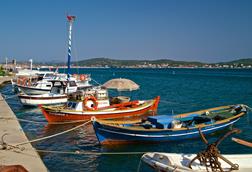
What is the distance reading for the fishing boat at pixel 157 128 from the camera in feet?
55.6

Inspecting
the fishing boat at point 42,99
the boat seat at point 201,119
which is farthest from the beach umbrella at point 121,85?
the boat seat at point 201,119

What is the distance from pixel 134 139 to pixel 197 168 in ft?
26.3

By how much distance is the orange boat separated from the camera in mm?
23719

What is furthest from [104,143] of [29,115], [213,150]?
[29,115]

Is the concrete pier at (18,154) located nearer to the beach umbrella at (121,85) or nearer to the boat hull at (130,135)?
the boat hull at (130,135)

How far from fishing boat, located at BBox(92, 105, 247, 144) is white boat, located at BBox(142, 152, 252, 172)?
256 inches

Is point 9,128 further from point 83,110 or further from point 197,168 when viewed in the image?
point 197,168

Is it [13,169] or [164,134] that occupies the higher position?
[13,169]

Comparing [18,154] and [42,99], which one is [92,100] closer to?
[42,99]

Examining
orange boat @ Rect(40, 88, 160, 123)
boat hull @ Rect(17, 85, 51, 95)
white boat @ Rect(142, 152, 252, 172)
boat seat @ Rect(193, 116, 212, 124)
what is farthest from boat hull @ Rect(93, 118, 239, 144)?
boat hull @ Rect(17, 85, 51, 95)

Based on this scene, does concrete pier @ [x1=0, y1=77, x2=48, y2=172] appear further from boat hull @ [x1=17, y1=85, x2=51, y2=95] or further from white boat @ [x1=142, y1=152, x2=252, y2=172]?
boat hull @ [x1=17, y1=85, x2=51, y2=95]

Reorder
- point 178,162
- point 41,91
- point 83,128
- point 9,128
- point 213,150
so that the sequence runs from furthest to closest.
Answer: point 41,91
point 83,128
point 9,128
point 178,162
point 213,150

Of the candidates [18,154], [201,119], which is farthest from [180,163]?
[201,119]

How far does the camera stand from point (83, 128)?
74.4ft
